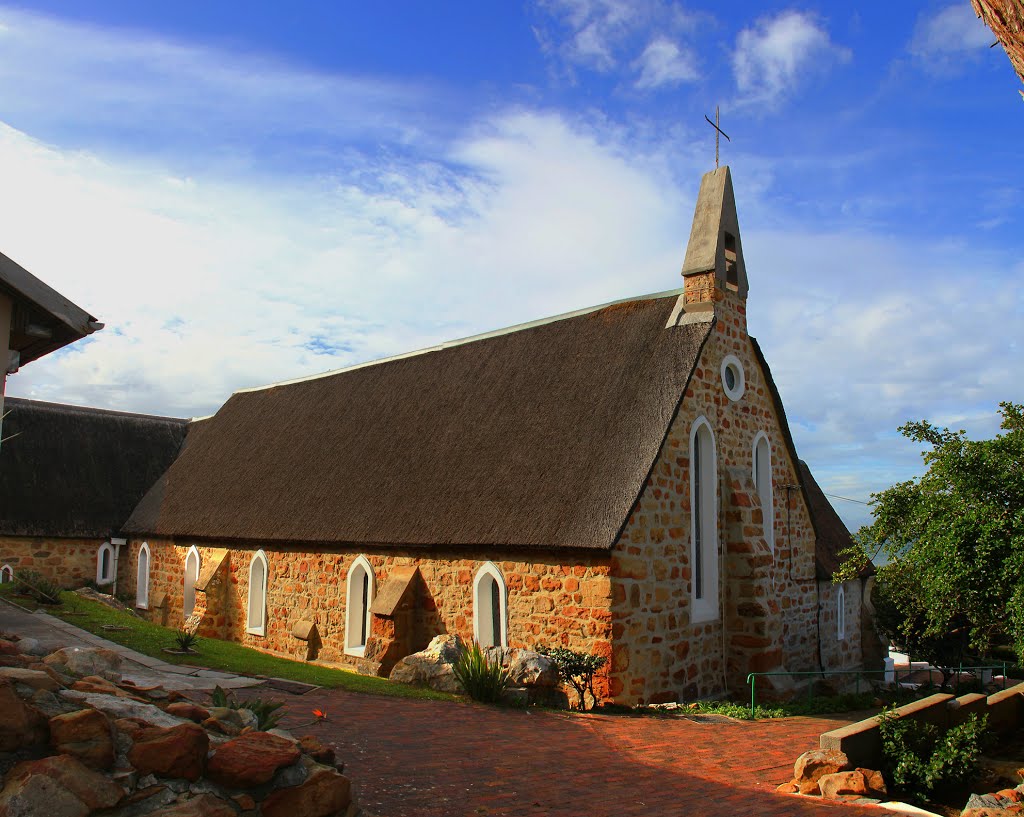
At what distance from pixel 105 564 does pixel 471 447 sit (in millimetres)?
15947

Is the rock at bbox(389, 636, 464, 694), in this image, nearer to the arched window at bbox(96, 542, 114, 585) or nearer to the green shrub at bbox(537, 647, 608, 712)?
the green shrub at bbox(537, 647, 608, 712)

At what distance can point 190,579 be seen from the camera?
2327 centimetres

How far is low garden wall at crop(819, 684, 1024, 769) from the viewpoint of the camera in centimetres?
907

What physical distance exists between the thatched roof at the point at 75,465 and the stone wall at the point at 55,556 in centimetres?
30

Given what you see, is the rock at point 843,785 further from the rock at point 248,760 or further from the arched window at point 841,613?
the arched window at point 841,613

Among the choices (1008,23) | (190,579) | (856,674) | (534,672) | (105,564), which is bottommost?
(856,674)

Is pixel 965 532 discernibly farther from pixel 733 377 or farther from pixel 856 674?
pixel 856 674

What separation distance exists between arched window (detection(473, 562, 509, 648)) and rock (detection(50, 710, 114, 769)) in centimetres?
1005

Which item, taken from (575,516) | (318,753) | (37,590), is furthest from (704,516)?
(37,590)

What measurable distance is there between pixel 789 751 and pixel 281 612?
43.0 feet

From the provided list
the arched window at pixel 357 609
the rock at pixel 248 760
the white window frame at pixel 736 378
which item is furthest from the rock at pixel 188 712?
the white window frame at pixel 736 378

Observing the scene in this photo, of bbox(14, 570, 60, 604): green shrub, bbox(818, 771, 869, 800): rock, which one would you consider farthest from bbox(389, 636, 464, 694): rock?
bbox(14, 570, 60, 604): green shrub

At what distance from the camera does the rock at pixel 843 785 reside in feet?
27.0

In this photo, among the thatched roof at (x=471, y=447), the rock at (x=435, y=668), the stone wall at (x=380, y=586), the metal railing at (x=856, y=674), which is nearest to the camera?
the rock at (x=435, y=668)
